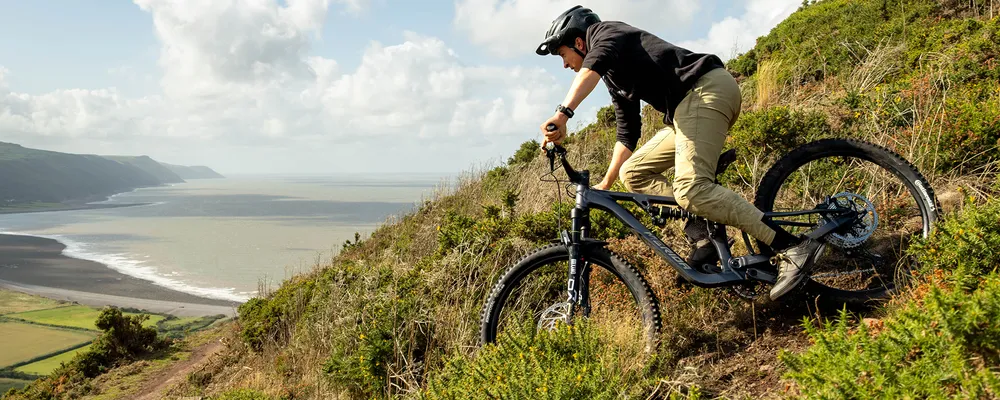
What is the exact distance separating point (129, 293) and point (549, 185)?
55.5 m

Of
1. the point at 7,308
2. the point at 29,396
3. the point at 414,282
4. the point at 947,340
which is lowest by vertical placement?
the point at 7,308

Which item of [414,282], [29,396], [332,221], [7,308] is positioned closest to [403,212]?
[414,282]

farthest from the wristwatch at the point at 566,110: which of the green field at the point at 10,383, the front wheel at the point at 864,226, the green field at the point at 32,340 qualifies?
the green field at the point at 32,340

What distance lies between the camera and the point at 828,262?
4.08 m

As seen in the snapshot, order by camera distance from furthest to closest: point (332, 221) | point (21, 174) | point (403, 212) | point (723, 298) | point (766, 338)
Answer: point (21, 174)
point (332, 221)
point (403, 212)
point (723, 298)
point (766, 338)

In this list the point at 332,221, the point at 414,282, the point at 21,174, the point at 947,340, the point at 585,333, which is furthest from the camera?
the point at 21,174

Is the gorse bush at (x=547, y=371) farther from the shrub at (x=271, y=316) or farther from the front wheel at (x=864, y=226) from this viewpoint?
the shrub at (x=271, y=316)

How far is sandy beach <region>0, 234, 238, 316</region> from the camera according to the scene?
46250 millimetres

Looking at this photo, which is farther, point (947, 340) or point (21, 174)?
point (21, 174)

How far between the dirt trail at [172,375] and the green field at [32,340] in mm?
25543

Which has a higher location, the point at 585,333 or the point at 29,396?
the point at 585,333

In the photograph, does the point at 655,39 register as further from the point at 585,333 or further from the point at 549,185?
the point at 549,185

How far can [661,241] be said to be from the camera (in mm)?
3455

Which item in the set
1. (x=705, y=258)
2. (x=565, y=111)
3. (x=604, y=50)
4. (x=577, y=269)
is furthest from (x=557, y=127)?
(x=705, y=258)
